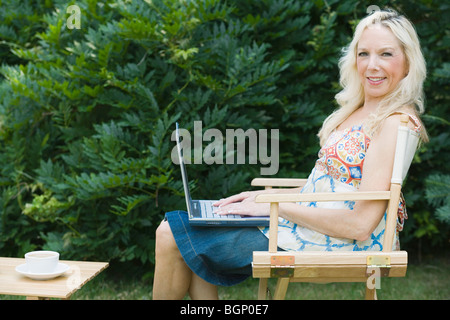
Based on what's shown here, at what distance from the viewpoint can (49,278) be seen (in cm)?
175

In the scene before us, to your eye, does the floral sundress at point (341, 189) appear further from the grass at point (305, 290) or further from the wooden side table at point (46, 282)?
the grass at point (305, 290)

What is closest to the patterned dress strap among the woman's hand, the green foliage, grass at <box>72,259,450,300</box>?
the woman's hand

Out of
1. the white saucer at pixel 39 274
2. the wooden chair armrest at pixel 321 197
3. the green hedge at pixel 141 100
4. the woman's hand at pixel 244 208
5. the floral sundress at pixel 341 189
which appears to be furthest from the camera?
the green hedge at pixel 141 100

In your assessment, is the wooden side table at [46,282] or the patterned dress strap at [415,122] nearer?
the wooden side table at [46,282]

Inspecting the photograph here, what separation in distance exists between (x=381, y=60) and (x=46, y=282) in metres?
1.38

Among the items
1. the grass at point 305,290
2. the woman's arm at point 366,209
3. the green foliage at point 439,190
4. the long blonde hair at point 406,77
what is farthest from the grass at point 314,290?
the long blonde hair at point 406,77

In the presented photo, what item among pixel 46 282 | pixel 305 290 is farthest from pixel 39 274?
pixel 305 290

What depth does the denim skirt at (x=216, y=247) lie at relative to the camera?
1.86 metres

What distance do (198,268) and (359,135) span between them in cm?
75

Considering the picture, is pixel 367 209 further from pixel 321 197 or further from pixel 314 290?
pixel 314 290

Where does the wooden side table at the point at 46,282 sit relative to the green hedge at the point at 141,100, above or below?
below

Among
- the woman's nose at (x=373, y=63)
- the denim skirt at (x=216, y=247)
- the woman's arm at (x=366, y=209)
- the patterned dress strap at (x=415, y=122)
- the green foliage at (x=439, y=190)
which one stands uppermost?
the woman's nose at (x=373, y=63)

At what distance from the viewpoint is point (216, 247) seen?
1868mm

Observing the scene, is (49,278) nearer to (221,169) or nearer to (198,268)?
(198,268)
